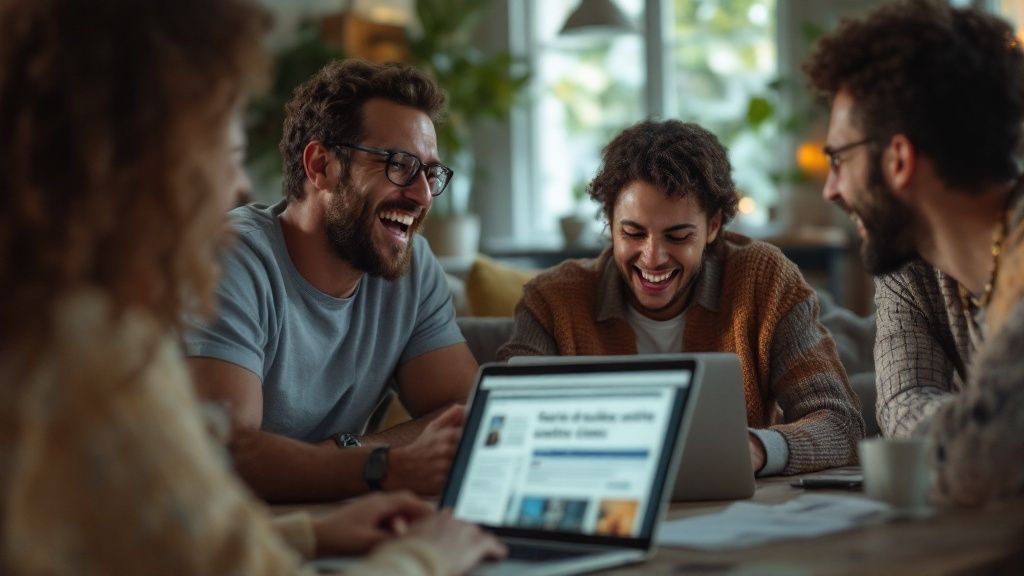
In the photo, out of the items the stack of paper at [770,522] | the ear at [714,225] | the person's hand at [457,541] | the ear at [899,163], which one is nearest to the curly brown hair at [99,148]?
the person's hand at [457,541]

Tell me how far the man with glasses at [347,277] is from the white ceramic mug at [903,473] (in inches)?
39.7

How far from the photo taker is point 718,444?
5.58 feet

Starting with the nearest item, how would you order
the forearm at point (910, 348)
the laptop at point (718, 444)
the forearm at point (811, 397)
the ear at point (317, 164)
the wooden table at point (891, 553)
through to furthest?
the wooden table at point (891, 553), the laptop at point (718, 444), the forearm at point (910, 348), the forearm at point (811, 397), the ear at point (317, 164)

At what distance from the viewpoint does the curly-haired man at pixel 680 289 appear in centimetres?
236

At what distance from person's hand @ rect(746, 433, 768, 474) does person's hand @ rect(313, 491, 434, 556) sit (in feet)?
2.26

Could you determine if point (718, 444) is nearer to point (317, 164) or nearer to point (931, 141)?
point (931, 141)

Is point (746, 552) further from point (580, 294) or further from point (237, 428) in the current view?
point (580, 294)

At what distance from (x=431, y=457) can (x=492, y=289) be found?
1618 millimetres

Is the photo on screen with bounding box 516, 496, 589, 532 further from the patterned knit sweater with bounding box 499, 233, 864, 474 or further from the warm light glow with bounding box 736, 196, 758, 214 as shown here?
the warm light glow with bounding box 736, 196, 758, 214

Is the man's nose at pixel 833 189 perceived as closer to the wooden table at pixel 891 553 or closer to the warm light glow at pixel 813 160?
the wooden table at pixel 891 553

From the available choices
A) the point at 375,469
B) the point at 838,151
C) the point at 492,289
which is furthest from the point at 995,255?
the point at 492,289

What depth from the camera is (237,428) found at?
195cm

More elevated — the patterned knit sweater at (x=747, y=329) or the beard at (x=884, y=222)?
the beard at (x=884, y=222)

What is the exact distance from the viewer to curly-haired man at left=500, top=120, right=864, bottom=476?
2.36 meters
